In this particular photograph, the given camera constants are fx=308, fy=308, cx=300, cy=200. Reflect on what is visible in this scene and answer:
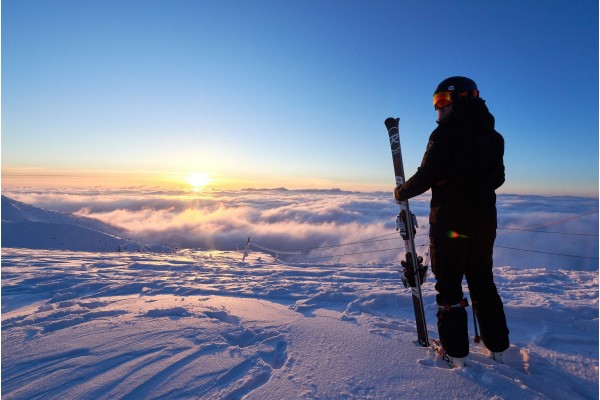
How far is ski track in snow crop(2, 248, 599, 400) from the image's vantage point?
2107 mm

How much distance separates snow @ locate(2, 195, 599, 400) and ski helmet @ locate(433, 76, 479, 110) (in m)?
2.15

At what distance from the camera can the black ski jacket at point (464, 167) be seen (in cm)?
243

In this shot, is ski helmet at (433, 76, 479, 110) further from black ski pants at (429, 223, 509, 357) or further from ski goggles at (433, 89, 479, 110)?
black ski pants at (429, 223, 509, 357)

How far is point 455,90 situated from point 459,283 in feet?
5.27

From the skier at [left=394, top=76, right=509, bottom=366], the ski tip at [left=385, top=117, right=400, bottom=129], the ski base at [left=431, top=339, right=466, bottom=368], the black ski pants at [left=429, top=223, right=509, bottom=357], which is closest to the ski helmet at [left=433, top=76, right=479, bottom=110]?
the skier at [left=394, top=76, right=509, bottom=366]

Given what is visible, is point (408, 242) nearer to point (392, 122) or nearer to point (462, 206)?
point (462, 206)

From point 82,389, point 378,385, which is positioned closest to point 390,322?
point 378,385

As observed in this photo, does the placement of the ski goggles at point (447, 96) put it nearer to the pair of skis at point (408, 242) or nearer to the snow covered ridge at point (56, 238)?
the pair of skis at point (408, 242)

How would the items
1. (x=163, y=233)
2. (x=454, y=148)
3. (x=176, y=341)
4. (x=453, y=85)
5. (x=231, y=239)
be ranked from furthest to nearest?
(x=231, y=239)
(x=163, y=233)
(x=176, y=341)
(x=453, y=85)
(x=454, y=148)

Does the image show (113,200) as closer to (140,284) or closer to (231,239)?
(231,239)

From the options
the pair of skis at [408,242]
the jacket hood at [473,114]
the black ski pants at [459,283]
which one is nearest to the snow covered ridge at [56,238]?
the pair of skis at [408,242]

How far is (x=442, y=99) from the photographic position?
264 cm

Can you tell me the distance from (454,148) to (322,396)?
2.04 m

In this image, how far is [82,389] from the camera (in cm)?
207
